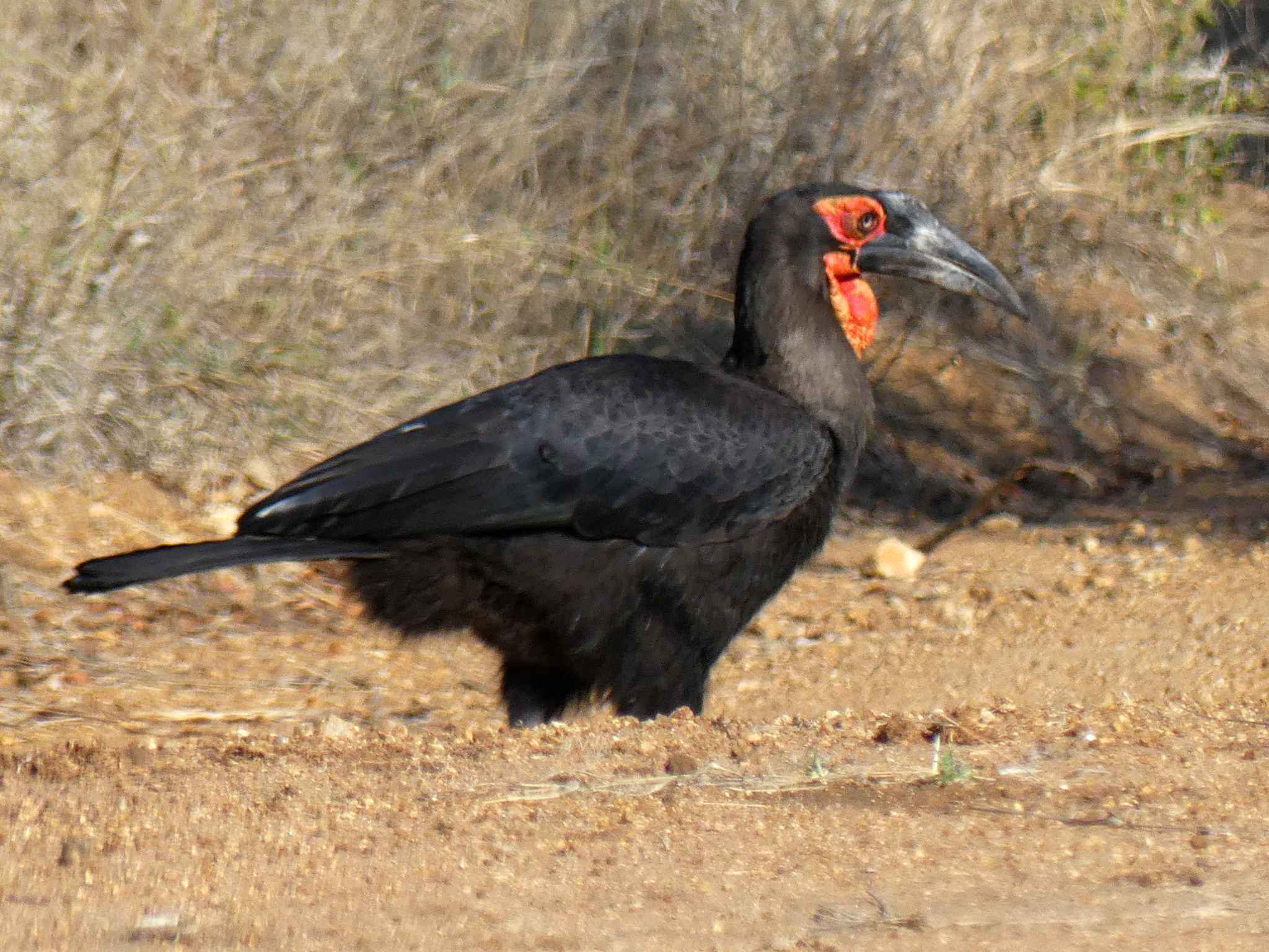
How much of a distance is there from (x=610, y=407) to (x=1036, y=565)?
273cm

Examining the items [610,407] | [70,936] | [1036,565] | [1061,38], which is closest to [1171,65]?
[1061,38]

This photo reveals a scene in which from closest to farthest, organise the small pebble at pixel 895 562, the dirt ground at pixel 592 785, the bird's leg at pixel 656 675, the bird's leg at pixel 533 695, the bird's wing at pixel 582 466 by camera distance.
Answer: the dirt ground at pixel 592 785 → the bird's wing at pixel 582 466 → the bird's leg at pixel 656 675 → the bird's leg at pixel 533 695 → the small pebble at pixel 895 562

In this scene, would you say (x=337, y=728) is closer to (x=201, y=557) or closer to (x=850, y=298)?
(x=201, y=557)

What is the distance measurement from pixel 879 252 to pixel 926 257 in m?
0.14

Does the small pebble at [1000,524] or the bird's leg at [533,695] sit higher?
the bird's leg at [533,695]

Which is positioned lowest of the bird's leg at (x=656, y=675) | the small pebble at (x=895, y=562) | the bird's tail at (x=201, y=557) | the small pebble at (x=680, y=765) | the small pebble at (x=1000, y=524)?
the small pebble at (x=1000, y=524)

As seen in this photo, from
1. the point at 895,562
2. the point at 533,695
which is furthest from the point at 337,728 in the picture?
the point at 895,562

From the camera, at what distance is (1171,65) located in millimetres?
7758

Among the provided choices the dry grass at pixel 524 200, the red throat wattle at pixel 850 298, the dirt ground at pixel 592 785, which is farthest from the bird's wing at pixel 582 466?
the dry grass at pixel 524 200

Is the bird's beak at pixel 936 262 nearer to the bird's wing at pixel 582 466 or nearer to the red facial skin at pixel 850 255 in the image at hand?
the red facial skin at pixel 850 255

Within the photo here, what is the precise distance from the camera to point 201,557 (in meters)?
3.72

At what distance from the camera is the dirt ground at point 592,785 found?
2.44 metres

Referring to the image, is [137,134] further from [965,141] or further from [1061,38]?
[1061,38]

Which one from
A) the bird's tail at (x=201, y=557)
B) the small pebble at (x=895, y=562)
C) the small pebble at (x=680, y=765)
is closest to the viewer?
the small pebble at (x=680, y=765)
